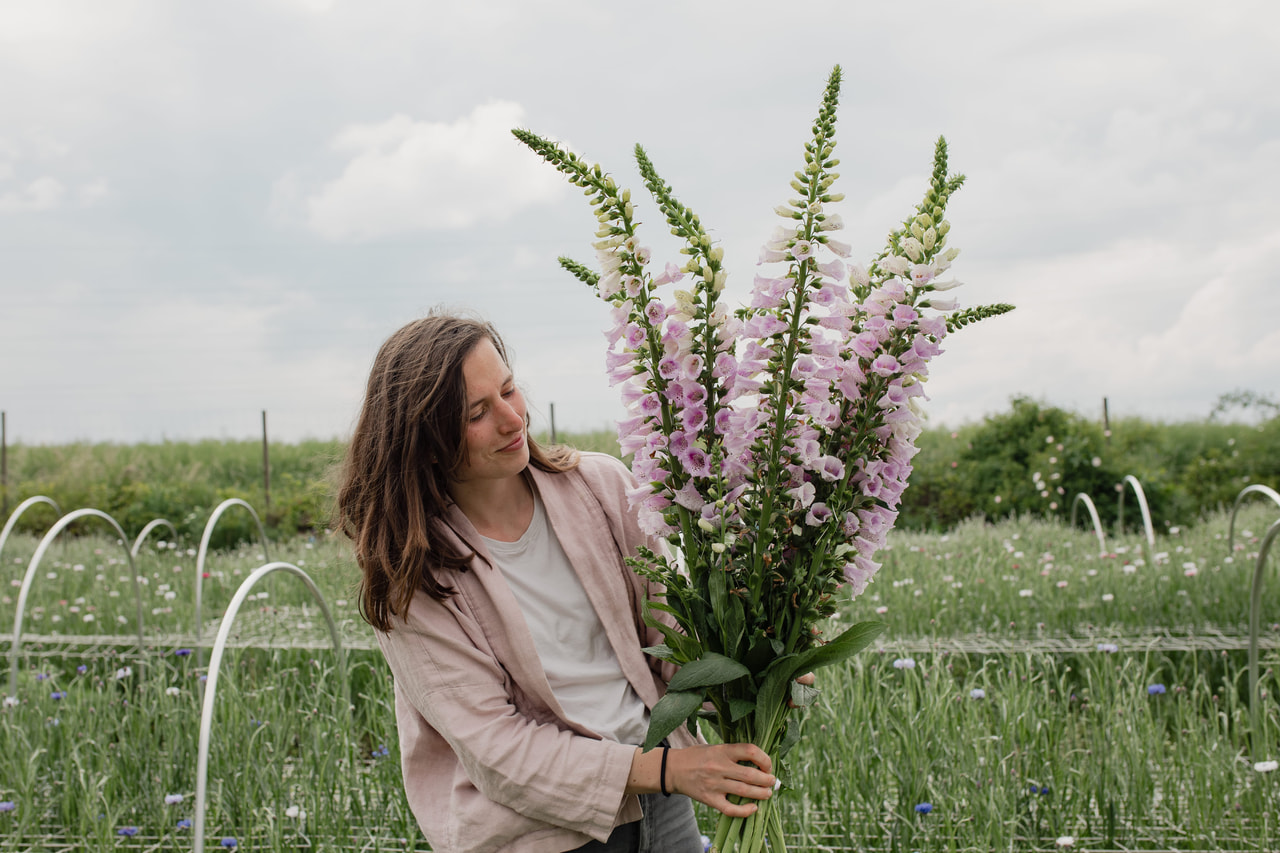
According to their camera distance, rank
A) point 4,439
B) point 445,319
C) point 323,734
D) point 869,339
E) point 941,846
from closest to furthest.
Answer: point 869,339
point 445,319
point 941,846
point 323,734
point 4,439

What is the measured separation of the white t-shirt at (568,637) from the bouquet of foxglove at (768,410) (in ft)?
1.21

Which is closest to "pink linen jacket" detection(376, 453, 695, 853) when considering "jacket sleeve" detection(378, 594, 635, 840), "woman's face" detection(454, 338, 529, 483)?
"jacket sleeve" detection(378, 594, 635, 840)

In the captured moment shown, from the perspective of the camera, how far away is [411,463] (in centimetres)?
142

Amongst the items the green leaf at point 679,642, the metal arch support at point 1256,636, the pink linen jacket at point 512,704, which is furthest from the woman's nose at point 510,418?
the metal arch support at point 1256,636

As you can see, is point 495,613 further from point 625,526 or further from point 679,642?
point 679,642

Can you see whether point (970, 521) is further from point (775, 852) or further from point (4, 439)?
point (4, 439)

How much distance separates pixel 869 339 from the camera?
3.28 ft

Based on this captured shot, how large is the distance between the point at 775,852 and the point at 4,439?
11.3 meters

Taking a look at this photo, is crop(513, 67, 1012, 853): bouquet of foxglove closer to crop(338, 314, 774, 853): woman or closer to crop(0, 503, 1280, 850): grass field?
crop(338, 314, 774, 853): woman

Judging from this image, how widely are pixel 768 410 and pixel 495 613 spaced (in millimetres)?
632

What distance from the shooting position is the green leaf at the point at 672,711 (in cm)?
107

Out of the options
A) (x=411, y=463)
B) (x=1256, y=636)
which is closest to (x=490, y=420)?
(x=411, y=463)

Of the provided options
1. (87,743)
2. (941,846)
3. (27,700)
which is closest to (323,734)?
(87,743)

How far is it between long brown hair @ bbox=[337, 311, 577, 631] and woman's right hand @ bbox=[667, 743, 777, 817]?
48 centimetres
